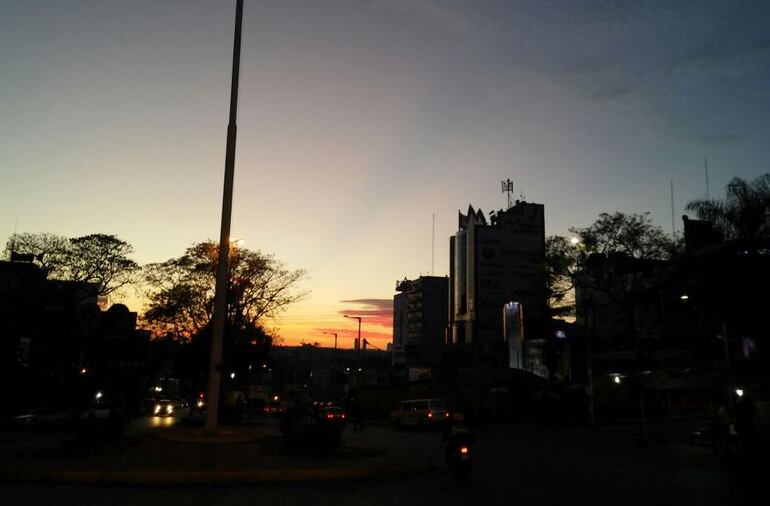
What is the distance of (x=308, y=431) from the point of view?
1661 centimetres

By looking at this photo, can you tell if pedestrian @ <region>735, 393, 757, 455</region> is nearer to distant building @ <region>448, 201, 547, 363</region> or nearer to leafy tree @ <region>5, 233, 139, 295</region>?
leafy tree @ <region>5, 233, 139, 295</region>

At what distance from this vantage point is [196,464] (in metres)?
13.0

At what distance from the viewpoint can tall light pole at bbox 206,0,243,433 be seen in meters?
16.0

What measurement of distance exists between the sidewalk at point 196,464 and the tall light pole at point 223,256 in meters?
1.08

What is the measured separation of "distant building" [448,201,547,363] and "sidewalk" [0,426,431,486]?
82.3m

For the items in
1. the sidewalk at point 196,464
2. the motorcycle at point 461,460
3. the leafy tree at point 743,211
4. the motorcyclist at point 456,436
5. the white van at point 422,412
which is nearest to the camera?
the sidewalk at point 196,464

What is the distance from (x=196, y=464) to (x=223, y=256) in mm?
5730

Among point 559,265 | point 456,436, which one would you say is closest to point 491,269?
point 559,265

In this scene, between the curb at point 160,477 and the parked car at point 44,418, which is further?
the parked car at point 44,418

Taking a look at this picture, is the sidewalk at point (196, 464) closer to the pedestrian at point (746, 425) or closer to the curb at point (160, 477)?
the curb at point (160, 477)

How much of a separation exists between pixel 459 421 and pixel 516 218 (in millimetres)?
93556

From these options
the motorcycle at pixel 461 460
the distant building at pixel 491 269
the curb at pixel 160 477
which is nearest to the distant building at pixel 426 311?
the distant building at pixel 491 269

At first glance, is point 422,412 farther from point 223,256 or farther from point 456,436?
point 456,436

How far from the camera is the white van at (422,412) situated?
38.4 meters
